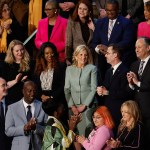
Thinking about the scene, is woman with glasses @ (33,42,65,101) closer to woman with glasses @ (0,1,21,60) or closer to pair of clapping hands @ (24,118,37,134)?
pair of clapping hands @ (24,118,37,134)

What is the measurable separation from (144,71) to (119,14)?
2674 millimetres

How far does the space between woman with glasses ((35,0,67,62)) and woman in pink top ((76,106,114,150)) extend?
258 centimetres

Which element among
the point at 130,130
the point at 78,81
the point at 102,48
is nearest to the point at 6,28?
the point at 102,48

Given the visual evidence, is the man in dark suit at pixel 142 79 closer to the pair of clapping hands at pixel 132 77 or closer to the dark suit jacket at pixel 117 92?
the pair of clapping hands at pixel 132 77

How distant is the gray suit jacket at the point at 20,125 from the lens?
11.4m

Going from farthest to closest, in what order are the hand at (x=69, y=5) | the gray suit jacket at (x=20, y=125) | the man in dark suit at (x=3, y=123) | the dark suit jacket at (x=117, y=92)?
the hand at (x=69, y=5)
the dark suit jacket at (x=117, y=92)
the man in dark suit at (x=3, y=123)
the gray suit jacket at (x=20, y=125)

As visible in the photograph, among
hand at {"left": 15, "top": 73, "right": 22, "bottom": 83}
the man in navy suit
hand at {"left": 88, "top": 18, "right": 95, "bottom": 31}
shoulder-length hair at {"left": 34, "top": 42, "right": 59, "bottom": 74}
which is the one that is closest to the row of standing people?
shoulder-length hair at {"left": 34, "top": 42, "right": 59, "bottom": 74}

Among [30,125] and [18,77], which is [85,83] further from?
[30,125]

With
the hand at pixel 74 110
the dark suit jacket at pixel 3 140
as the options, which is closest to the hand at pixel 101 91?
the hand at pixel 74 110

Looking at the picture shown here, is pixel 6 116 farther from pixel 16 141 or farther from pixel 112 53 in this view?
pixel 112 53

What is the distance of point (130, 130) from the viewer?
11016 millimetres

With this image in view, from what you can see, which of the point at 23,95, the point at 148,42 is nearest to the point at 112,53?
the point at 148,42

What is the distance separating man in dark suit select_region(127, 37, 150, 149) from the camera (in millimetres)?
11656

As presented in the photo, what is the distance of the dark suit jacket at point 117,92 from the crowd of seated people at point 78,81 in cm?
2
